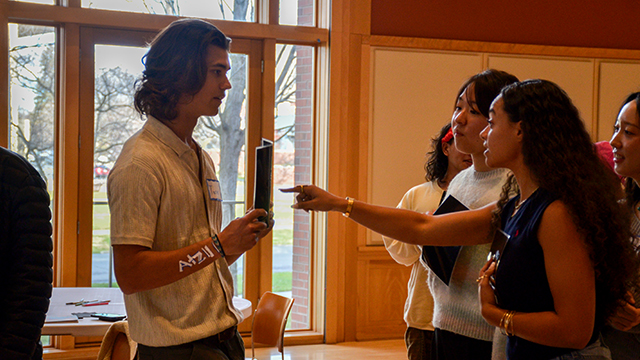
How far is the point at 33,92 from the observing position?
457 centimetres

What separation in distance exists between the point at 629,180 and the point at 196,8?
3.93 meters

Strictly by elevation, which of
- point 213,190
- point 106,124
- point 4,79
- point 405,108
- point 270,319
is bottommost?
point 270,319

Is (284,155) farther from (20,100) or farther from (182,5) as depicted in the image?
(20,100)

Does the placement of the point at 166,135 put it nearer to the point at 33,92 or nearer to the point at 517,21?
the point at 33,92

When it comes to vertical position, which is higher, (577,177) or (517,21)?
(517,21)

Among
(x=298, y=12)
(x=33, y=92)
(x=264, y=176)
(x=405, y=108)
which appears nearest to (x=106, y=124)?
(x=33, y=92)

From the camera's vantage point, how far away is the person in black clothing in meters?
1.26

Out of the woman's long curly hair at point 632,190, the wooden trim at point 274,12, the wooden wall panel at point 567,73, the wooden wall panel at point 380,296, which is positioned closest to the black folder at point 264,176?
the woman's long curly hair at point 632,190

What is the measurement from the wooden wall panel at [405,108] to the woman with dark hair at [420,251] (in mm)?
2078

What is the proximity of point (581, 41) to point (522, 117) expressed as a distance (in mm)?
4704

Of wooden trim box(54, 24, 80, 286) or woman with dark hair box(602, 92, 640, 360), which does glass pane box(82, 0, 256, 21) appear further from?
woman with dark hair box(602, 92, 640, 360)

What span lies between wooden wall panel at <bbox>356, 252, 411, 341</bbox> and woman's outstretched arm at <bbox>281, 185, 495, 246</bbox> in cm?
314

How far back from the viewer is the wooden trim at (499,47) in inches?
201

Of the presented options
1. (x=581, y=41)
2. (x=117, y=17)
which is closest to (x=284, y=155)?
(x=117, y=17)
